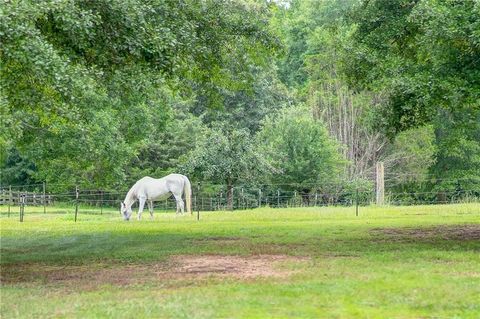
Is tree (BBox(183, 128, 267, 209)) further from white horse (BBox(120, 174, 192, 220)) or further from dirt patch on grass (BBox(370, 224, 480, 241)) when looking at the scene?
dirt patch on grass (BBox(370, 224, 480, 241))

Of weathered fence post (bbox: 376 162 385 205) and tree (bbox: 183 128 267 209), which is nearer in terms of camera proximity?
weathered fence post (bbox: 376 162 385 205)

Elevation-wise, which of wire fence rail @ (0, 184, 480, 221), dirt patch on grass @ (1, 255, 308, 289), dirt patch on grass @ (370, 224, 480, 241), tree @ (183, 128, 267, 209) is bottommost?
dirt patch on grass @ (1, 255, 308, 289)

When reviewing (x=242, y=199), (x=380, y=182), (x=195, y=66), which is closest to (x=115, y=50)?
(x=195, y=66)

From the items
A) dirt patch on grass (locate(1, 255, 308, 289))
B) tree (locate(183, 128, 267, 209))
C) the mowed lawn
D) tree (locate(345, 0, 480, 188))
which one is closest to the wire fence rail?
tree (locate(183, 128, 267, 209))

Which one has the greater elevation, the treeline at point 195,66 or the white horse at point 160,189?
the treeline at point 195,66

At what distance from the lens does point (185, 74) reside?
678 inches

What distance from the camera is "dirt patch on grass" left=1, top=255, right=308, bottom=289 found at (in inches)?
472

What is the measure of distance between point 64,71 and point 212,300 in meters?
4.33

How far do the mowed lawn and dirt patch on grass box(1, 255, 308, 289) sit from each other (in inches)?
0.8

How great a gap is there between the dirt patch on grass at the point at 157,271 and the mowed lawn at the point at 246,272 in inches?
0.8

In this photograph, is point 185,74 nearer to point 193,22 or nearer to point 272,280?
point 193,22

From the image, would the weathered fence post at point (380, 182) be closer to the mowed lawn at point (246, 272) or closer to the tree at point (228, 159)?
the tree at point (228, 159)

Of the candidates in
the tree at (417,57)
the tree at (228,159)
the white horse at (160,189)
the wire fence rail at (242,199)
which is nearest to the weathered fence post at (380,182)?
the wire fence rail at (242,199)

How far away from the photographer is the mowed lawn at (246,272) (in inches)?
358
